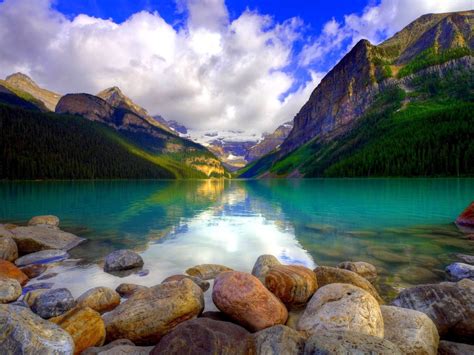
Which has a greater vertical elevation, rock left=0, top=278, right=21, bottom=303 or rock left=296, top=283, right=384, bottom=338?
rock left=296, top=283, right=384, bottom=338

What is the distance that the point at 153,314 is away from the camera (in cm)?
880

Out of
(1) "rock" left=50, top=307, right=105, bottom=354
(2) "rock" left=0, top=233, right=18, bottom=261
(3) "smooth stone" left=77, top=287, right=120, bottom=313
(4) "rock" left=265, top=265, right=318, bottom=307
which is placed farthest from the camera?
(2) "rock" left=0, top=233, right=18, bottom=261

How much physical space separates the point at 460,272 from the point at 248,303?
1127cm

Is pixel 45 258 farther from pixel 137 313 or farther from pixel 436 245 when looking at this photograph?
pixel 436 245

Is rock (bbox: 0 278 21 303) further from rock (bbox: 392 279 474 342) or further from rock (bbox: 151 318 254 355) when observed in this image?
rock (bbox: 392 279 474 342)

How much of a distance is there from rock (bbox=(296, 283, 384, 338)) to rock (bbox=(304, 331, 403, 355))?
4.38ft

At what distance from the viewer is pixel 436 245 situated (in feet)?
67.4

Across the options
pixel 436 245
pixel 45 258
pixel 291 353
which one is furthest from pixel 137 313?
pixel 436 245

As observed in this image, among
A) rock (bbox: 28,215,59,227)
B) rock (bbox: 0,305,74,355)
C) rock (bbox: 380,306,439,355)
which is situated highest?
rock (bbox: 0,305,74,355)

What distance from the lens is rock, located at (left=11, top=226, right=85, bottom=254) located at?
1992cm

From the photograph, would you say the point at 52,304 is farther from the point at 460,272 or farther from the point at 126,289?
the point at 460,272

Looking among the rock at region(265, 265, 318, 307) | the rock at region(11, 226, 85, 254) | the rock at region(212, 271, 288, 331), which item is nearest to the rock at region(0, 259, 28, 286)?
the rock at region(11, 226, 85, 254)

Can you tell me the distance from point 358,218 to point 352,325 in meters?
28.8

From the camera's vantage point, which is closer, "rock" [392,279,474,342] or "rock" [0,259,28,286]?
"rock" [392,279,474,342]
